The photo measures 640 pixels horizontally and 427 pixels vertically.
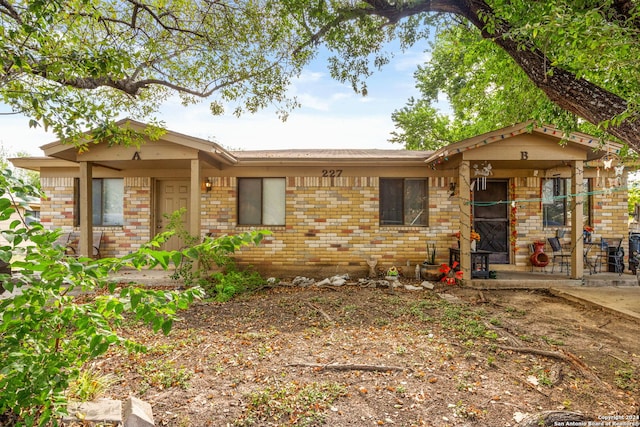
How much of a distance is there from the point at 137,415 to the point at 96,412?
259 millimetres

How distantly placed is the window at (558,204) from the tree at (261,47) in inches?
135

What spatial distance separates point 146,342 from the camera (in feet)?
12.9

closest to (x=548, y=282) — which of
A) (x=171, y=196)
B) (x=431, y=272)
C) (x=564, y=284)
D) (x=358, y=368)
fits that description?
(x=564, y=284)

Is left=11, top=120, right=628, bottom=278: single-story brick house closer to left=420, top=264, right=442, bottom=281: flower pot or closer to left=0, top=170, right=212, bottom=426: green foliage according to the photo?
left=420, top=264, right=442, bottom=281: flower pot

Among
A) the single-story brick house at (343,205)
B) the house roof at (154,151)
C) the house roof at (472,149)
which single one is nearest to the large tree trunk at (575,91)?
the house roof at (472,149)

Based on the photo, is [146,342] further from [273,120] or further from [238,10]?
[238,10]

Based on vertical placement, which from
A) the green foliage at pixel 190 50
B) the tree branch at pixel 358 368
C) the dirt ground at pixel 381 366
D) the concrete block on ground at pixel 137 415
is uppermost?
the green foliage at pixel 190 50

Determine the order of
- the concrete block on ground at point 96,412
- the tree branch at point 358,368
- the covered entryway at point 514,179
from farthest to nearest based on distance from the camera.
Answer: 1. the covered entryway at point 514,179
2. the tree branch at point 358,368
3. the concrete block on ground at point 96,412

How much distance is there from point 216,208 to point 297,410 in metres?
6.11

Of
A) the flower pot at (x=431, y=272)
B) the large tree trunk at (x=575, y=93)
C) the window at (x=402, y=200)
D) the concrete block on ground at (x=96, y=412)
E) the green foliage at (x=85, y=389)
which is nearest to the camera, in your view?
the concrete block on ground at (x=96, y=412)

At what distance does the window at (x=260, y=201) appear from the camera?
7.96m

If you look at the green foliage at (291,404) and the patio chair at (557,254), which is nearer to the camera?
the green foliage at (291,404)

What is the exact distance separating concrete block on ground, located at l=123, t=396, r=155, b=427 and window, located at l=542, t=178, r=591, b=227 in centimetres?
887

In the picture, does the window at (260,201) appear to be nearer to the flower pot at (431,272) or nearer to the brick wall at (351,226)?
the brick wall at (351,226)
